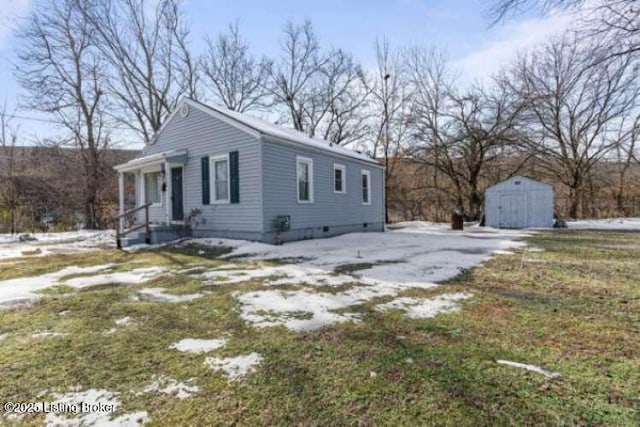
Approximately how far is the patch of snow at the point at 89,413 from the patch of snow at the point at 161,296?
198cm

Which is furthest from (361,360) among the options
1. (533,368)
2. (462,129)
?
(462,129)

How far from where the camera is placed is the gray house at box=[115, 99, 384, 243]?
356 inches

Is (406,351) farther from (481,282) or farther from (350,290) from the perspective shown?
(481,282)

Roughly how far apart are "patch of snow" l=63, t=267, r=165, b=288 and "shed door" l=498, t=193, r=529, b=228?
48.8 feet

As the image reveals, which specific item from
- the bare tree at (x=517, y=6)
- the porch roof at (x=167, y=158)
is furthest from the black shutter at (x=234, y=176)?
the bare tree at (x=517, y=6)

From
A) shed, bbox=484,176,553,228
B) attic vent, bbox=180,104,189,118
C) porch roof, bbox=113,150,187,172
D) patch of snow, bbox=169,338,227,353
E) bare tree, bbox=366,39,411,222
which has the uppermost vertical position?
bare tree, bbox=366,39,411,222

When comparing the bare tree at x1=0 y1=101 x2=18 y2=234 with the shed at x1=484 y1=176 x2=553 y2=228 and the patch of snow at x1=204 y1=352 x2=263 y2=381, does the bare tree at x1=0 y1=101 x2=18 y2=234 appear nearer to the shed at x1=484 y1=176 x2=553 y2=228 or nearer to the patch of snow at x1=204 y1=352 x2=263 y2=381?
the patch of snow at x1=204 y1=352 x2=263 y2=381

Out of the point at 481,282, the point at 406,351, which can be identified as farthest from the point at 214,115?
the point at 406,351

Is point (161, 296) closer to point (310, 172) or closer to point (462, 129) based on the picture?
point (310, 172)

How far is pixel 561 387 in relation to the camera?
200 centimetres

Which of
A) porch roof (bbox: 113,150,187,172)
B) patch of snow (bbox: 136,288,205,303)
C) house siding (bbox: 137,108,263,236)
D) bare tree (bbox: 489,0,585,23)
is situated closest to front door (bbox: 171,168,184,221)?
house siding (bbox: 137,108,263,236)

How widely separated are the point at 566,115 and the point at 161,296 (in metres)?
23.1

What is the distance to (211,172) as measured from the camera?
995 cm

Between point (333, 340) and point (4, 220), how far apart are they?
17.3 metres
